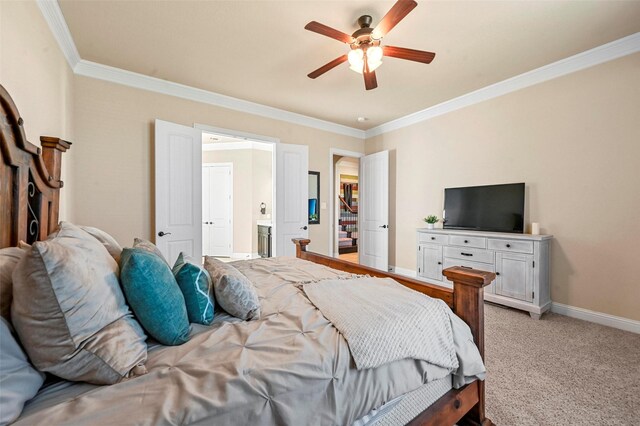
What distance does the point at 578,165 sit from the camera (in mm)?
2910

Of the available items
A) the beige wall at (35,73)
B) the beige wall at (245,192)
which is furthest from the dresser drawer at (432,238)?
the beige wall at (35,73)

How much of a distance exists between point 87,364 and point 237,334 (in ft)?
1.56

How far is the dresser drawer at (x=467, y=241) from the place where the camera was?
330 centimetres

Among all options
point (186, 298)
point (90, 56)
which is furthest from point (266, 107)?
point (186, 298)

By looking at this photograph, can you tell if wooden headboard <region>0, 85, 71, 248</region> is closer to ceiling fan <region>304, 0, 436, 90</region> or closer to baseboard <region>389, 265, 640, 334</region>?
ceiling fan <region>304, 0, 436, 90</region>

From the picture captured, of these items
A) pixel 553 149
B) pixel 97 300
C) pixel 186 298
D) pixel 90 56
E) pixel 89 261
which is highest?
pixel 90 56

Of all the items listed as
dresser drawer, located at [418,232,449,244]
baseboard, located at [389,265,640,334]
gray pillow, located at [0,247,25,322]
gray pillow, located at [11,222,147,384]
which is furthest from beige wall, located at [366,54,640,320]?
gray pillow, located at [0,247,25,322]

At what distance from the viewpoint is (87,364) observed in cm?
83

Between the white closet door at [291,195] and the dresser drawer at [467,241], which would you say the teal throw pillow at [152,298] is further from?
the dresser drawer at [467,241]

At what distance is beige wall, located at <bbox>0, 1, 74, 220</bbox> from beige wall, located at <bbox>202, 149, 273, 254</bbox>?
12.3 feet

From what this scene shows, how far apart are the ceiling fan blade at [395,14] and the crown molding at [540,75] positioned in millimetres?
2242

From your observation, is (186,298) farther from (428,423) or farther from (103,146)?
(103,146)

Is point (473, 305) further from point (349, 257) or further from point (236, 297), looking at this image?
point (349, 257)

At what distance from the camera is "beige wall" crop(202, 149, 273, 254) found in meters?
6.38
